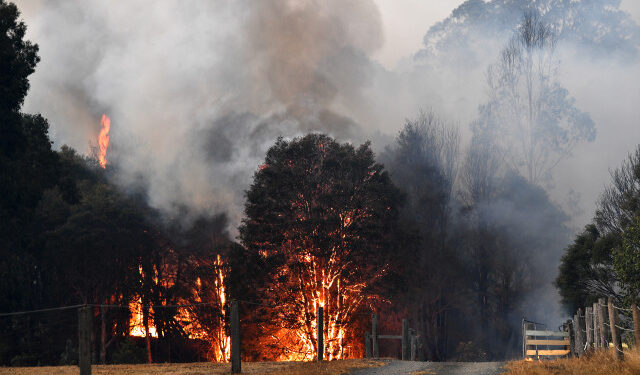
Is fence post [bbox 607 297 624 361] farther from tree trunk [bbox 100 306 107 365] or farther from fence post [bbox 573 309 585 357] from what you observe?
tree trunk [bbox 100 306 107 365]

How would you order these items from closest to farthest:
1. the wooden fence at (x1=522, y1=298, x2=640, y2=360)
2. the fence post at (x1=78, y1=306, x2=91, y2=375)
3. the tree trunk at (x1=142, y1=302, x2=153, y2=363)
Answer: the fence post at (x1=78, y1=306, x2=91, y2=375)
the wooden fence at (x1=522, y1=298, x2=640, y2=360)
the tree trunk at (x1=142, y1=302, x2=153, y2=363)

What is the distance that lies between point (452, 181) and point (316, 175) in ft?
77.5

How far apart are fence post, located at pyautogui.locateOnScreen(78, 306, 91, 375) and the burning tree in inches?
867

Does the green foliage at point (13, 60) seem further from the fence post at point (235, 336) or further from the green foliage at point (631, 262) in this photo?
the green foliage at point (631, 262)

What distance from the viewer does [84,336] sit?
13562 millimetres

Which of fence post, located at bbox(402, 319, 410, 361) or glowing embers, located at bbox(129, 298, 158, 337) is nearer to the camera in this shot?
fence post, located at bbox(402, 319, 410, 361)

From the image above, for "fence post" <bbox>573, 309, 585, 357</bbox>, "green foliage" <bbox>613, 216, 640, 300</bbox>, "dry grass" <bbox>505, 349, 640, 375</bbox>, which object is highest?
"green foliage" <bbox>613, 216, 640, 300</bbox>

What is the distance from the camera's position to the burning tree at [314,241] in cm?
3603

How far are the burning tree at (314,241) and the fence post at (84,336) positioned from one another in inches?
867

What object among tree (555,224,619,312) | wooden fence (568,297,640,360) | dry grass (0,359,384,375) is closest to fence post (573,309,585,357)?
wooden fence (568,297,640,360)

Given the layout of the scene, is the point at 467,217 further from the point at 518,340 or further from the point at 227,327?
the point at 227,327

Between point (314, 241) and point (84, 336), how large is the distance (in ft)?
73.5

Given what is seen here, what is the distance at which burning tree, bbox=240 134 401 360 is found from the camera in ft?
118

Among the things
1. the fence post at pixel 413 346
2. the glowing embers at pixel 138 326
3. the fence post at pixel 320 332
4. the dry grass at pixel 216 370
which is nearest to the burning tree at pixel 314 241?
the fence post at pixel 413 346
